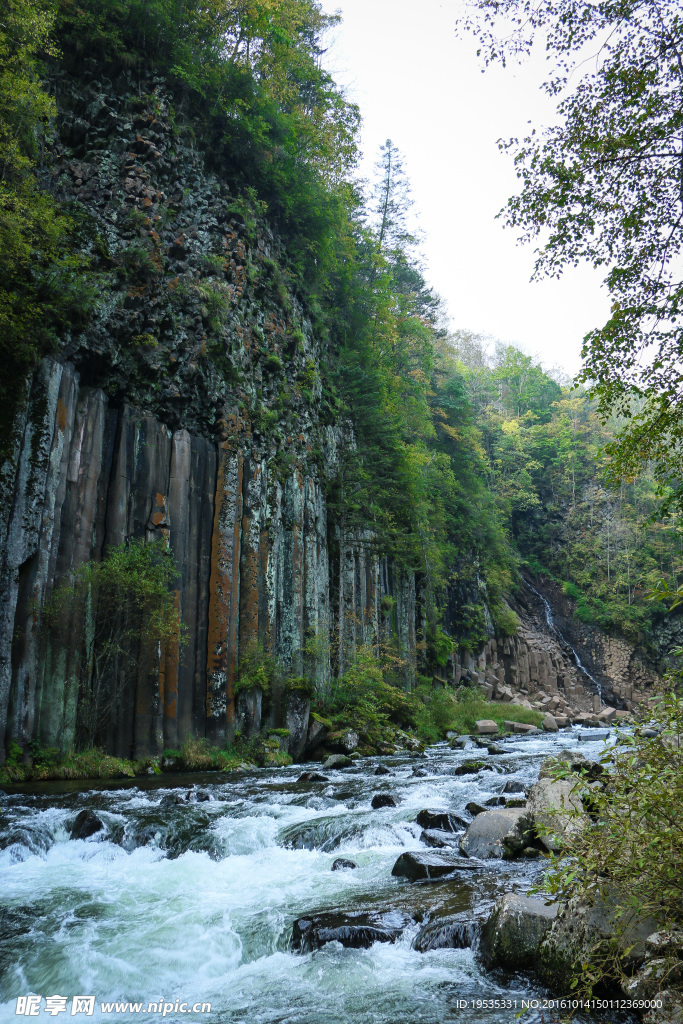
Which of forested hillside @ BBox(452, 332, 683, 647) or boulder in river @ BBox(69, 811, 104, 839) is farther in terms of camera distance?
forested hillside @ BBox(452, 332, 683, 647)

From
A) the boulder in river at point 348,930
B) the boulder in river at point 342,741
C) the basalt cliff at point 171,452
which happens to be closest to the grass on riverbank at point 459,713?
the basalt cliff at point 171,452

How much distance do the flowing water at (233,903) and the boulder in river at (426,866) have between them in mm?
235

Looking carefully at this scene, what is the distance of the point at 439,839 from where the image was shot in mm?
8570

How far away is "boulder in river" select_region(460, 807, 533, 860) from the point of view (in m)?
7.75

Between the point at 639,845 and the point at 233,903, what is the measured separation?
467cm

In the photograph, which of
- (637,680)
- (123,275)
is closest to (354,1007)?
(123,275)

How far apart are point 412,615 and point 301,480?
1262 centimetres

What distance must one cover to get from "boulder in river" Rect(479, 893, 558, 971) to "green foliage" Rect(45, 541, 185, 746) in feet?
35.4

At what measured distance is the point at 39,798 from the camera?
34.0 ft

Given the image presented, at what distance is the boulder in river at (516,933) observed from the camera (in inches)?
188

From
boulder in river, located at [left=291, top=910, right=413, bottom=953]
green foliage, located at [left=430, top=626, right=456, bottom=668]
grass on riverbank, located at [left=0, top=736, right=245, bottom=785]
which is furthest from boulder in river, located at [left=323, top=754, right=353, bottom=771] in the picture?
green foliage, located at [left=430, top=626, right=456, bottom=668]

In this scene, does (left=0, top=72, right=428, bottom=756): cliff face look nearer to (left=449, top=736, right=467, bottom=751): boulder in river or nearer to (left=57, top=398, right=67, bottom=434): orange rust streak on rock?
(left=57, top=398, right=67, bottom=434): orange rust streak on rock
